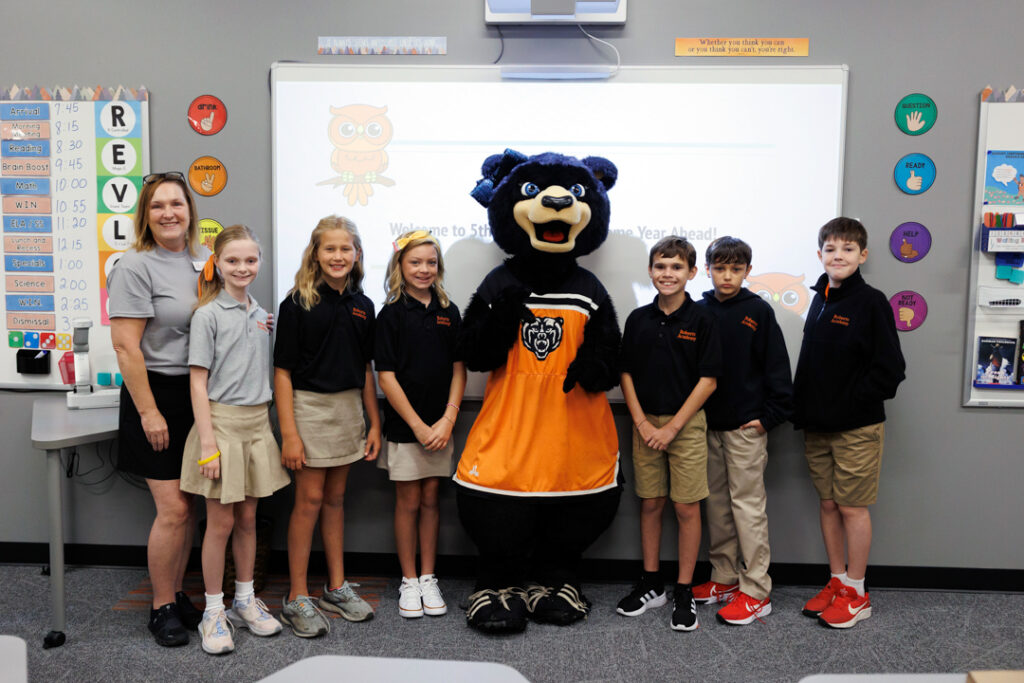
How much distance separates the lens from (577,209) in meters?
2.17

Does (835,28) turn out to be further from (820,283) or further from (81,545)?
(81,545)

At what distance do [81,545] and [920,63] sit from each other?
3.96 meters

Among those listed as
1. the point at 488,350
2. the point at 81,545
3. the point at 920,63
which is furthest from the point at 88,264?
the point at 920,63

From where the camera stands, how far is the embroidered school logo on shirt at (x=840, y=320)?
2.31m

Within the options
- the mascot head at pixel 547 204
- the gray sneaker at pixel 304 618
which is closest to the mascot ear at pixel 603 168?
the mascot head at pixel 547 204

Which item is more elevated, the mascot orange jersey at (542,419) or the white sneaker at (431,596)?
the mascot orange jersey at (542,419)

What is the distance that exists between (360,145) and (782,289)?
1775mm

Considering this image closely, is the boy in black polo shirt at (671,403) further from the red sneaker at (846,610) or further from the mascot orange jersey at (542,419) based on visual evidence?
the red sneaker at (846,610)

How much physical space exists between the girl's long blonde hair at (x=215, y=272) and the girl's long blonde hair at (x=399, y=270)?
0.47 metres

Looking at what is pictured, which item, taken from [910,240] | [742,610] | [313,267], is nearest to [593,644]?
[742,610]

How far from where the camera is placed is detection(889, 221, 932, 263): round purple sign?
252cm

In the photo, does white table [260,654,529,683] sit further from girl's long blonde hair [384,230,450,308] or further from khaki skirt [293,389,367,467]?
girl's long blonde hair [384,230,450,308]

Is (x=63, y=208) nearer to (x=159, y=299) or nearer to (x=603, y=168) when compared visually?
(x=159, y=299)

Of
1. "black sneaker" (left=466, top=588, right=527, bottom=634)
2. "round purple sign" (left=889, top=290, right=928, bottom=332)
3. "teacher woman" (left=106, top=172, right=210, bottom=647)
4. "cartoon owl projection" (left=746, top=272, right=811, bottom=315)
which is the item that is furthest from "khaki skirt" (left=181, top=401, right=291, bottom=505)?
"round purple sign" (left=889, top=290, right=928, bottom=332)
